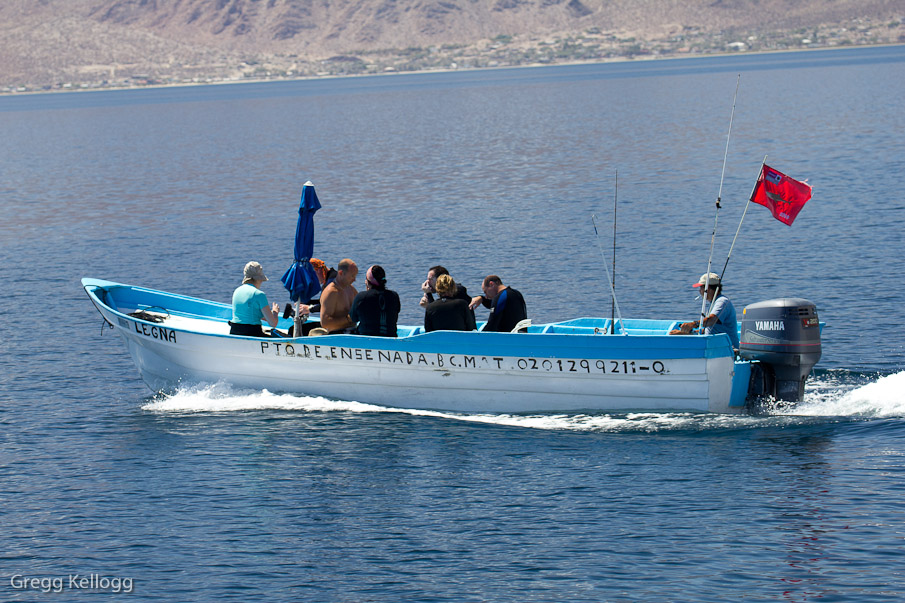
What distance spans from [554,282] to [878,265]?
23.1 feet

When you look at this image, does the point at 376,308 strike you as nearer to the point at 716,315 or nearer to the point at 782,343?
the point at 716,315

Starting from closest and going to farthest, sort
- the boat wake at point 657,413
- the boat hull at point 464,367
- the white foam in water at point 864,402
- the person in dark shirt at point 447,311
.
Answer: the boat hull at point 464,367 → the boat wake at point 657,413 → the white foam in water at point 864,402 → the person in dark shirt at point 447,311

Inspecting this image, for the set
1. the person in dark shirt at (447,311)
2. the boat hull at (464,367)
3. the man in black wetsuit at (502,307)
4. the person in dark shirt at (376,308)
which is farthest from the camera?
the person in dark shirt at (376,308)

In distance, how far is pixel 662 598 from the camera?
10.2m

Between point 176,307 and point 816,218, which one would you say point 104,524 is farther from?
point 816,218

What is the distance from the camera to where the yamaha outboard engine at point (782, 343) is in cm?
1399

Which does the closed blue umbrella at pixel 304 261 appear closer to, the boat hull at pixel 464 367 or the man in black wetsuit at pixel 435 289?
the boat hull at pixel 464 367

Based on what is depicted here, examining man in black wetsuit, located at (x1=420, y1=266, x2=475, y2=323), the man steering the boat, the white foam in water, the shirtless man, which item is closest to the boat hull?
the shirtless man

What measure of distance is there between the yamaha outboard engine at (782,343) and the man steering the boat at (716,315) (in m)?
0.19

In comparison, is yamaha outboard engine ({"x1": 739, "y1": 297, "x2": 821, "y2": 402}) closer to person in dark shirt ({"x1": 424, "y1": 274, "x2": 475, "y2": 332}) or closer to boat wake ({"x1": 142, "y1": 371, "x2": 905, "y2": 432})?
boat wake ({"x1": 142, "y1": 371, "x2": 905, "y2": 432})

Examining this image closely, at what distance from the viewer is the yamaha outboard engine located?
14.0 m

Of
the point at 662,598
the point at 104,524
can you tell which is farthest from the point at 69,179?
the point at 662,598

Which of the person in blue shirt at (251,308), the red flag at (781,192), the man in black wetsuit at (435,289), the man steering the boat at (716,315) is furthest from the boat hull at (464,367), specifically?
the red flag at (781,192)

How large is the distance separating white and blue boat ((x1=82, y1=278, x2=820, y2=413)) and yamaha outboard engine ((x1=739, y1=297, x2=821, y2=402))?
13mm
